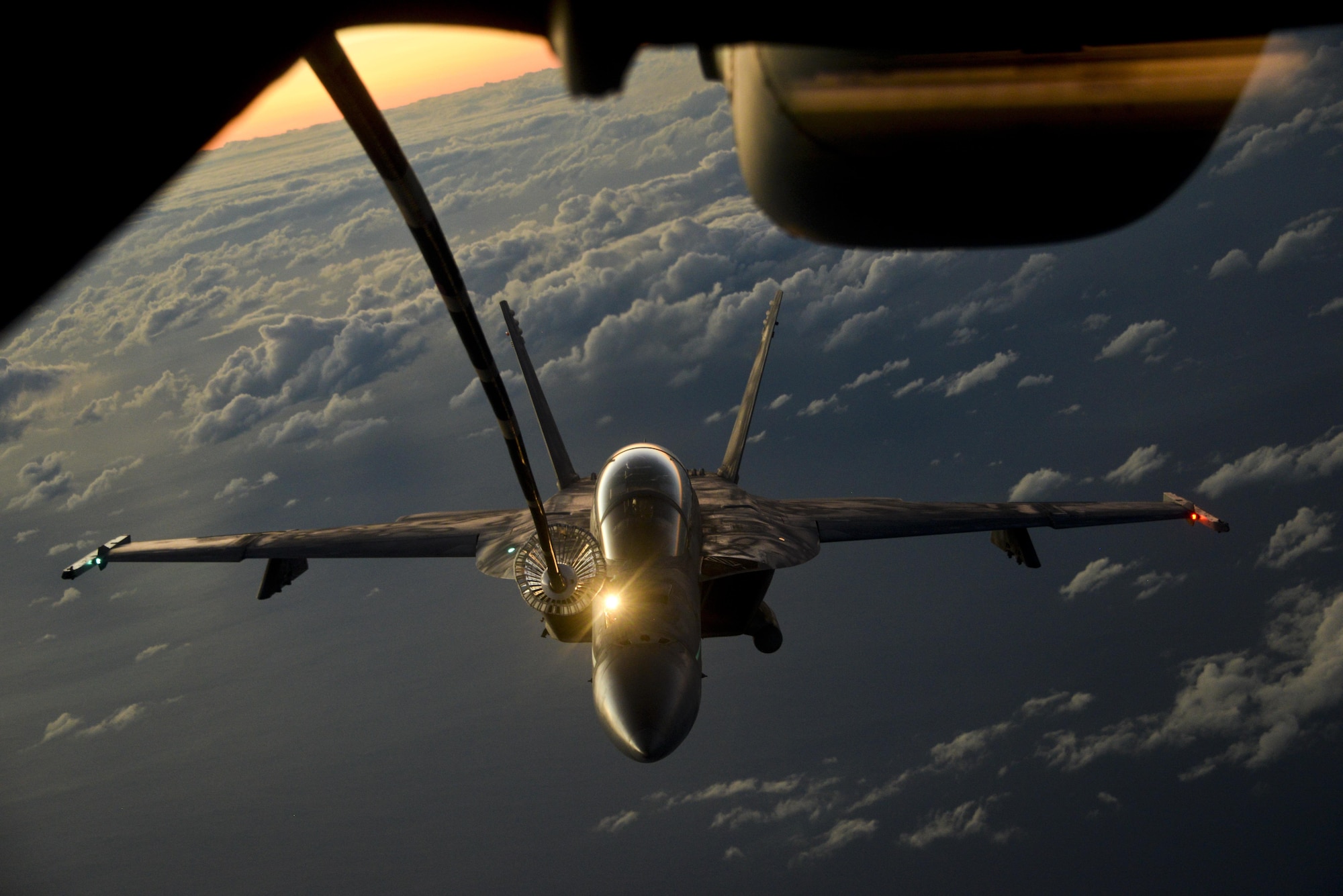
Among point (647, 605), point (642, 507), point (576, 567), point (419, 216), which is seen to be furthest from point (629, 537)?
point (419, 216)

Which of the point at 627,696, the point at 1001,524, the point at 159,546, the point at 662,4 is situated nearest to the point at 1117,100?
the point at 662,4

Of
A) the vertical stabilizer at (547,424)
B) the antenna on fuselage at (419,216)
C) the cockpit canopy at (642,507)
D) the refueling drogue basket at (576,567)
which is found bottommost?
the antenna on fuselage at (419,216)

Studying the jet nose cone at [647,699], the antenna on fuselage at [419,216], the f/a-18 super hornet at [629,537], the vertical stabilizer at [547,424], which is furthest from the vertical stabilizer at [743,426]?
the antenna on fuselage at [419,216]

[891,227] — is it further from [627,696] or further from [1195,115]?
[627,696]

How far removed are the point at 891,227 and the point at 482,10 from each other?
133 centimetres

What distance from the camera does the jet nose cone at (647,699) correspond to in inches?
455

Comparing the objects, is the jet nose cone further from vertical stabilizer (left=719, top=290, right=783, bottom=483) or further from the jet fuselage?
vertical stabilizer (left=719, top=290, right=783, bottom=483)

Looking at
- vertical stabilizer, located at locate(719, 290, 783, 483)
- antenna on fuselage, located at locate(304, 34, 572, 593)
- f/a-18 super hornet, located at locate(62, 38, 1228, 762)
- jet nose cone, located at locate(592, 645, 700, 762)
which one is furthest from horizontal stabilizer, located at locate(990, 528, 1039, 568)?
antenna on fuselage, located at locate(304, 34, 572, 593)

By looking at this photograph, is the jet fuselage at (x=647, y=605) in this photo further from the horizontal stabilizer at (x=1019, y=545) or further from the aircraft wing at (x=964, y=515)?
the horizontal stabilizer at (x=1019, y=545)

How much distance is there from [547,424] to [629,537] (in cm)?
808

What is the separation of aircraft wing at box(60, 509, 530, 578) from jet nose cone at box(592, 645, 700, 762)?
7172 millimetres

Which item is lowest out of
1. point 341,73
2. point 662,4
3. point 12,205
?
point 12,205

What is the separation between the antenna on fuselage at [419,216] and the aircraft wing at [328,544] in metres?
13.2

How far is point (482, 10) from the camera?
2.14 metres
